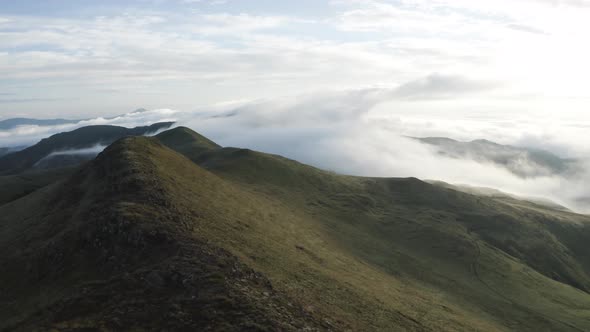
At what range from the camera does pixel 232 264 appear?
4194 centimetres

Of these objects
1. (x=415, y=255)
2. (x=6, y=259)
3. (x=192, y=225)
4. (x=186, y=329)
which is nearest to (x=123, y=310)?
(x=186, y=329)

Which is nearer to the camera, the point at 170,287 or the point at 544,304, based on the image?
the point at 170,287

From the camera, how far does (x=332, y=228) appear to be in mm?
104000

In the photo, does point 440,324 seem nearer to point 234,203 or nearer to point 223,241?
point 223,241

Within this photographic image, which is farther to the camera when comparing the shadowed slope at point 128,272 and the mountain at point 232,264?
the mountain at point 232,264

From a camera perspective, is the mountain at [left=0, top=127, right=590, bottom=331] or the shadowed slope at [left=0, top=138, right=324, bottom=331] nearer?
the shadowed slope at [left=0, top=138, right=324, bottom=331]

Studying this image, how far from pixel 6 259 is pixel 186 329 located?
34097 millimetres

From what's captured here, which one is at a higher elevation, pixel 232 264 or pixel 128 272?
pixel 232 264

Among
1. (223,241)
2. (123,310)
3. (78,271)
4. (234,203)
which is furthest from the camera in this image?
(234,203)

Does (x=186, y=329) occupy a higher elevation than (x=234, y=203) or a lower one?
lower

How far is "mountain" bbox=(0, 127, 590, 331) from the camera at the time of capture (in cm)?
3672

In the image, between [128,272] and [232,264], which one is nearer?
[128,272]

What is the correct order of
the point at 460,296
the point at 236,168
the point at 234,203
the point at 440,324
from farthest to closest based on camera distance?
the point at 236,168 < the point at 460,296 < the point at 234,203 < the point at 440,324

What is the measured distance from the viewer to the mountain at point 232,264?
36719 mm
